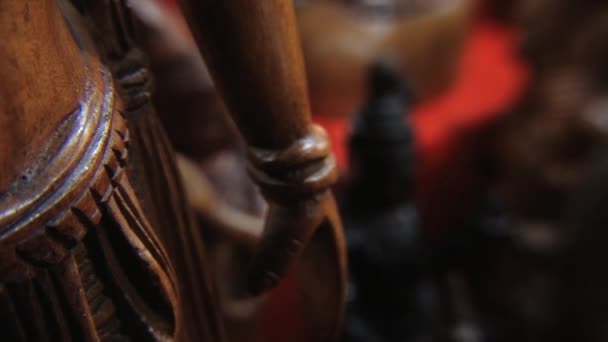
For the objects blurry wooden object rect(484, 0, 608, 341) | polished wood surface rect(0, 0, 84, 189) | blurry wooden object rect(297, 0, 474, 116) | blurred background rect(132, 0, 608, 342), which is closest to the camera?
polished wood surface rect(0, 0, 84, 189)

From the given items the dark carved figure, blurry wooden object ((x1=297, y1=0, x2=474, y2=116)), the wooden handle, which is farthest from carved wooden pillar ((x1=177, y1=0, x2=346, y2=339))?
blurry wooden object ((x1=297, y1=0, x2=474, y2=116))

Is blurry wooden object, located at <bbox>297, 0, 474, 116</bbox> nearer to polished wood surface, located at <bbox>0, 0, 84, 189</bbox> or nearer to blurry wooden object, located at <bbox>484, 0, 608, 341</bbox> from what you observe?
blurry wooden object, located at <bbox>484, 0, 608, 341</bbox>

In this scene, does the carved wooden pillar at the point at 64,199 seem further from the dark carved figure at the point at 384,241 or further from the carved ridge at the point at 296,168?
the dark carved figure at the point at 384,241

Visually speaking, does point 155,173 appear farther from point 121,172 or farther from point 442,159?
point 442,159

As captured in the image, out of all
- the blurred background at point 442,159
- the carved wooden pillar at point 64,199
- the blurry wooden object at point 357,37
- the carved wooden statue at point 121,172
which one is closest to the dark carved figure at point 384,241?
the blurred background at point 442,159

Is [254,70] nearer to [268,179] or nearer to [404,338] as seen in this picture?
[268,179]

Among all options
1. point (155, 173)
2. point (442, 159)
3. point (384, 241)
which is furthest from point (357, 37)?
point (155, 173)
